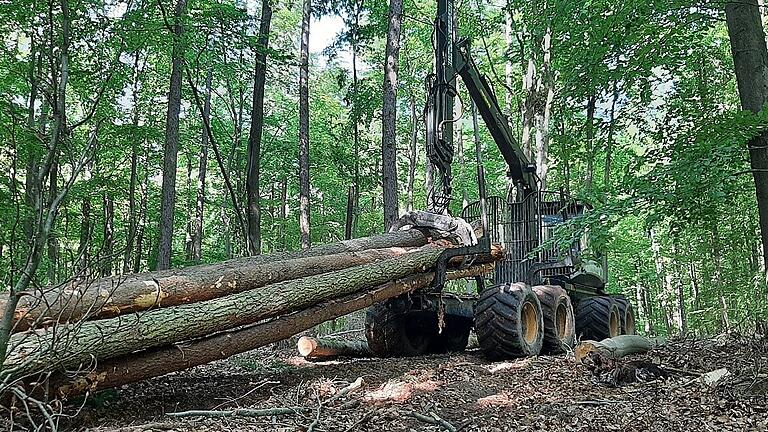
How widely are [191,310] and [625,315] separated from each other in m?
8.16

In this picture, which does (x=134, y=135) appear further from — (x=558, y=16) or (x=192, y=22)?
(x=558, y=16)

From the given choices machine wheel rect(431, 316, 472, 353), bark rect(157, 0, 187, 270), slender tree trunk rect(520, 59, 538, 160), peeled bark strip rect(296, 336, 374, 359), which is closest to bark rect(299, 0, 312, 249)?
bark rect(157, 0, 187, 270)

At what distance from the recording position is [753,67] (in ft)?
20.2

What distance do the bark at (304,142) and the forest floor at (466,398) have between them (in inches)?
293

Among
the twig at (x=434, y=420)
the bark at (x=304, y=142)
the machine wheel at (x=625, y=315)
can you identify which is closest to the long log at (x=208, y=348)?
the twig at (x=434, y=420)

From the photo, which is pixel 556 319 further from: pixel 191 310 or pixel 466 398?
pixel 191 310

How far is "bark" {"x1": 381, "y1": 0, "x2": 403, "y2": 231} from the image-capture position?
1189 centimetres

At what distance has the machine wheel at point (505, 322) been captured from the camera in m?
7.39

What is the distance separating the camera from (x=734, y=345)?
299 inches

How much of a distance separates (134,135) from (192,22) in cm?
369

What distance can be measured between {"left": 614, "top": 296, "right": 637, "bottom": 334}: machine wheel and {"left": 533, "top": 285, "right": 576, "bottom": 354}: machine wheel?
200 centimetres

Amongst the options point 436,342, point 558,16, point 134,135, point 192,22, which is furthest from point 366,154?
point 558,16

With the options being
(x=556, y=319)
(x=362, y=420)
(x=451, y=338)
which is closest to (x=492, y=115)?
(x=556, y=319)

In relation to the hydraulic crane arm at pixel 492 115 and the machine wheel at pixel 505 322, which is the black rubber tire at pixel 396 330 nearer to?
the machine wheel at pixel 505 322
